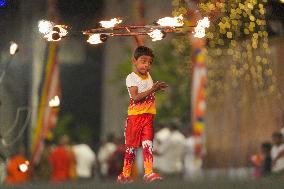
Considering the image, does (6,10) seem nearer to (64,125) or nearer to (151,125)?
(151,125)

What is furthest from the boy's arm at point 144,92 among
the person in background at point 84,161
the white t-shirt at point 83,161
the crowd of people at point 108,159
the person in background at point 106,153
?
the white t-shirt at point 83,161

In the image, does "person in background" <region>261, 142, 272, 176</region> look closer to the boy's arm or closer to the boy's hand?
the boy's arm

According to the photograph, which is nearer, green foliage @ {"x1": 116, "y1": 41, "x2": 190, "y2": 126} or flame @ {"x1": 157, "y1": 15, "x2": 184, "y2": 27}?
flame @ {"x1": 157, "y1": 15, "x2": 184, "y2": 27}

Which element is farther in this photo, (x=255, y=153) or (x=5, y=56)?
(x=255, y=153)

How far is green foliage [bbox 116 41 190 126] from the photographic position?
30203 millimetres

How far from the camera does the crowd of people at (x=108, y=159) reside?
25.8 metres

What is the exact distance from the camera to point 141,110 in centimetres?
1557

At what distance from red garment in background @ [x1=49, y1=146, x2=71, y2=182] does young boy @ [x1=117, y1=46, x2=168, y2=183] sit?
10.1 m

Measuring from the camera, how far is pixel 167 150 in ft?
88.8

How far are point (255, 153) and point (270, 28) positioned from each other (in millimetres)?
3370

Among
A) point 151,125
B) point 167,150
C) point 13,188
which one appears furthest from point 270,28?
point 13,188

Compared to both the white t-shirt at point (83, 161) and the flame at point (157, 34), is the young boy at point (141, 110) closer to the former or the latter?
the flame at point (157, 34)

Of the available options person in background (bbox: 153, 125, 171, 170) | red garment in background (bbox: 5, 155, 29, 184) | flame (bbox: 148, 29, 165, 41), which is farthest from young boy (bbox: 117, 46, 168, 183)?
person in background (bbox: 153, 125, 171, 170)

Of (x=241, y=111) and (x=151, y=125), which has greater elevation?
(x=241, y=111)
